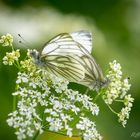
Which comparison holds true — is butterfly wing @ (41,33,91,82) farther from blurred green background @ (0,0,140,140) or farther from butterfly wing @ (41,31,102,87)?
blurred green background @ (0,0,140,140)

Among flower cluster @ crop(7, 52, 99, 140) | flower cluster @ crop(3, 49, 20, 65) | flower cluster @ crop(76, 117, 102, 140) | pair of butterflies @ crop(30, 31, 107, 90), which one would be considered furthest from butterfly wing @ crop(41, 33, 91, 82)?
flower cluster @ crop(76, 117, 102, 140)

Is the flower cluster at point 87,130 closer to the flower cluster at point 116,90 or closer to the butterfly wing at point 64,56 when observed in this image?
the flower cluster at point 116,90

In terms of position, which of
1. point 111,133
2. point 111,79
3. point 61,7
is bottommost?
point 111,133

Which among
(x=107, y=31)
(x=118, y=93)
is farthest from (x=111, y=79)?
(x=107, y=31)

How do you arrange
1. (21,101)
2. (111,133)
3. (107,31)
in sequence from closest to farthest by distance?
(21,101), (111,133), (107,31)

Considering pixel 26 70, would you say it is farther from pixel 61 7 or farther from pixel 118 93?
pixel 61 7

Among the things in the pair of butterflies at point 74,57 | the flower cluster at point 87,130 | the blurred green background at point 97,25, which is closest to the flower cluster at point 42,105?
the flower cluster at point 87,130

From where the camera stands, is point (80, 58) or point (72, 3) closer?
point (80, 58)
